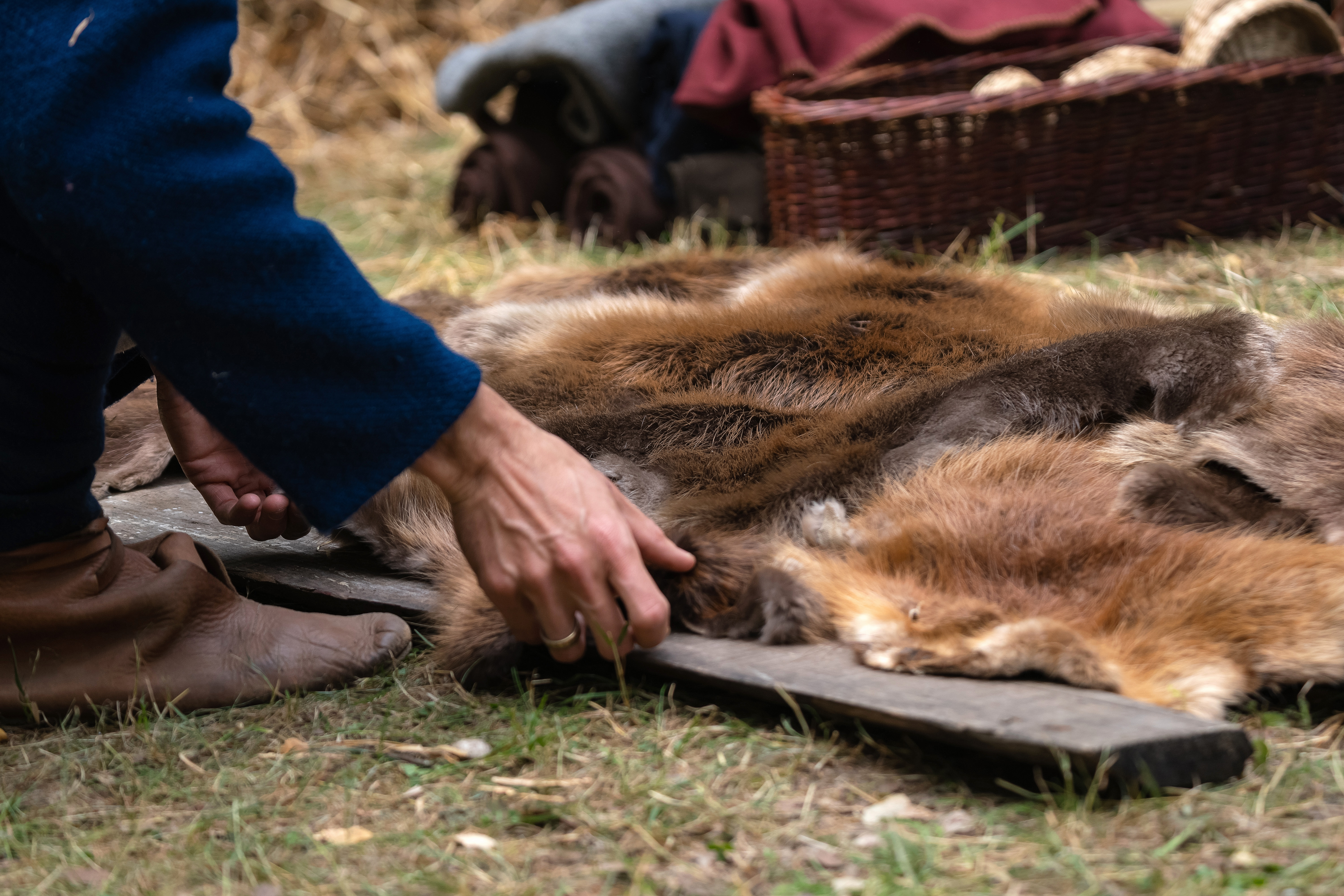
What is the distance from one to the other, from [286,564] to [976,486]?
4.15 feet

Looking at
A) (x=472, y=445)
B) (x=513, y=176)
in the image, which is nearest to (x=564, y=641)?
(x=472, y=445)

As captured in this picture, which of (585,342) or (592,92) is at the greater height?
(592,92)

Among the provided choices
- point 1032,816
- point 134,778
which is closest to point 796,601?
point 1032,816

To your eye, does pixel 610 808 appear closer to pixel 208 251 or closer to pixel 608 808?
pixel 608 808

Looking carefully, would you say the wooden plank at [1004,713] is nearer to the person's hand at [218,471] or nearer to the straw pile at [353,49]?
the person's hand at [218,471]

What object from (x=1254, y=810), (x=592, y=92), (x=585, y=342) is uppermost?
(x=592, y=92)

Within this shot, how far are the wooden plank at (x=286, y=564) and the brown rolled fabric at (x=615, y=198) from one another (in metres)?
2.23

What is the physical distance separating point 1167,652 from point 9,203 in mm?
1582

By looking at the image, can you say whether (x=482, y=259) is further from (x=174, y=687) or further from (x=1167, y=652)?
(x=1167, y=652)

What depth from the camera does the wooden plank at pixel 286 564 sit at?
208cm

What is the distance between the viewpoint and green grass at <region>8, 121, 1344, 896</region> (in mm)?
1263

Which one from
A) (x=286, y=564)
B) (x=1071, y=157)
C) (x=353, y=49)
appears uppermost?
(x=353, y=49)

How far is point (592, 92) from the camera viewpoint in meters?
4.64

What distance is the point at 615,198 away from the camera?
14.7ft
